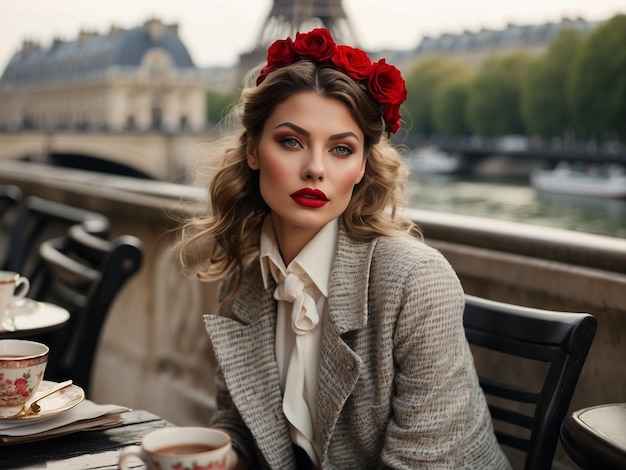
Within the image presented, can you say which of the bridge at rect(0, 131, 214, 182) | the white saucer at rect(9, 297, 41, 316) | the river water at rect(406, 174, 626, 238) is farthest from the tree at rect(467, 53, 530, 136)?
the bridge at rect(0, 131, 214, 182)

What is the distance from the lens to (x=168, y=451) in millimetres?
1133

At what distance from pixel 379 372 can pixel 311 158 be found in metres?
0.41

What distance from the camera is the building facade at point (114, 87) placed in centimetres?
4825

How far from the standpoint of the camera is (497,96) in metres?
20.0

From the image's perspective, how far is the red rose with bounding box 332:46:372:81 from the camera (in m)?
1.74

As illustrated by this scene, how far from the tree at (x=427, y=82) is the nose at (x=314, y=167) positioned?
78.4 ft

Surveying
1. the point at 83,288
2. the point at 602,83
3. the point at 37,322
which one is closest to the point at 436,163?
the point at 602,83

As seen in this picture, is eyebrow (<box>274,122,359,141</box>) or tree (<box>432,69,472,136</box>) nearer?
eyebrow (<box>274,122,359,141</box>)

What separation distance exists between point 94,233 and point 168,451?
73.8 inches

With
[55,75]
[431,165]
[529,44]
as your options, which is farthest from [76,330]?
[55,75]

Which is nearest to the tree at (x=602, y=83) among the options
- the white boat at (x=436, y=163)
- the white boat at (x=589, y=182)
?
the white boat at (x=589, y=182)

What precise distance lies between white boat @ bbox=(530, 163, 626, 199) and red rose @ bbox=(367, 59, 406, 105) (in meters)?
5.27

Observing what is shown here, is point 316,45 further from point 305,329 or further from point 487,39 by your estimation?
point 487,39

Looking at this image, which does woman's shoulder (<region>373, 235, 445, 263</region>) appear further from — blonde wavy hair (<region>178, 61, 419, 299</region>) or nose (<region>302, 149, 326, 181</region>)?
nose (<region>302, 149, 326, 181</region>)
